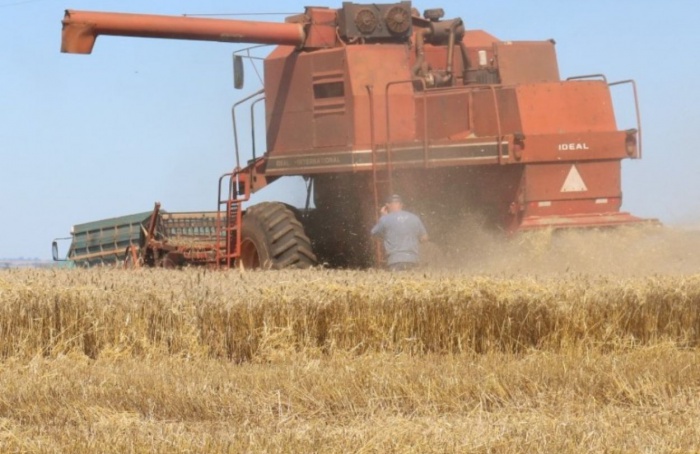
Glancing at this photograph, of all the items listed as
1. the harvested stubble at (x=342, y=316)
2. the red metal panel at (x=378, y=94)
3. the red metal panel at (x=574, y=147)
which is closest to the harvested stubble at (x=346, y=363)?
the harvested stubble at (x=342, y=316)

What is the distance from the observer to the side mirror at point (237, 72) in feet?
53.3

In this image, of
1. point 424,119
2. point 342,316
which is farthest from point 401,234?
point 342,316

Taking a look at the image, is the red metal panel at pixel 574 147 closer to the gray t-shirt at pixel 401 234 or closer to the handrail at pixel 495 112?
the handrail at pixel 495 112

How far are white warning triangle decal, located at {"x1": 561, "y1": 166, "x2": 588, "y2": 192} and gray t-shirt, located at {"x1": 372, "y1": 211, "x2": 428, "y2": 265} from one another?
59.5 inches

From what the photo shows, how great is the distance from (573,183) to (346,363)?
4.63 m

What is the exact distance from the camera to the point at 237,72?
16250mm

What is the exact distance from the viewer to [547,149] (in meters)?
13.6

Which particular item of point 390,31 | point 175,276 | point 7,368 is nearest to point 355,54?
point 390,31

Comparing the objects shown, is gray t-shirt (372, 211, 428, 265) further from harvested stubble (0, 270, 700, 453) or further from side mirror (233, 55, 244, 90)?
Result: side mirror (233, 55, 244, 90)

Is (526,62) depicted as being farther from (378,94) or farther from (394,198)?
(394,198)

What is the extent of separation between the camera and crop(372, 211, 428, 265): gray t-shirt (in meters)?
13.6

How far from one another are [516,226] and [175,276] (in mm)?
3533

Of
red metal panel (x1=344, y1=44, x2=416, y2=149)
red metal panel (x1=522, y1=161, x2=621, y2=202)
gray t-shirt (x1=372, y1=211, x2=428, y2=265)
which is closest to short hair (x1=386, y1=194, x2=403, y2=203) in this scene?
gray t-shirt (x1=372, y1=211, x2=428, y2=265)

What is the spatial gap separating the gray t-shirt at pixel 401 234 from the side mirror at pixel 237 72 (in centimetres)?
336
